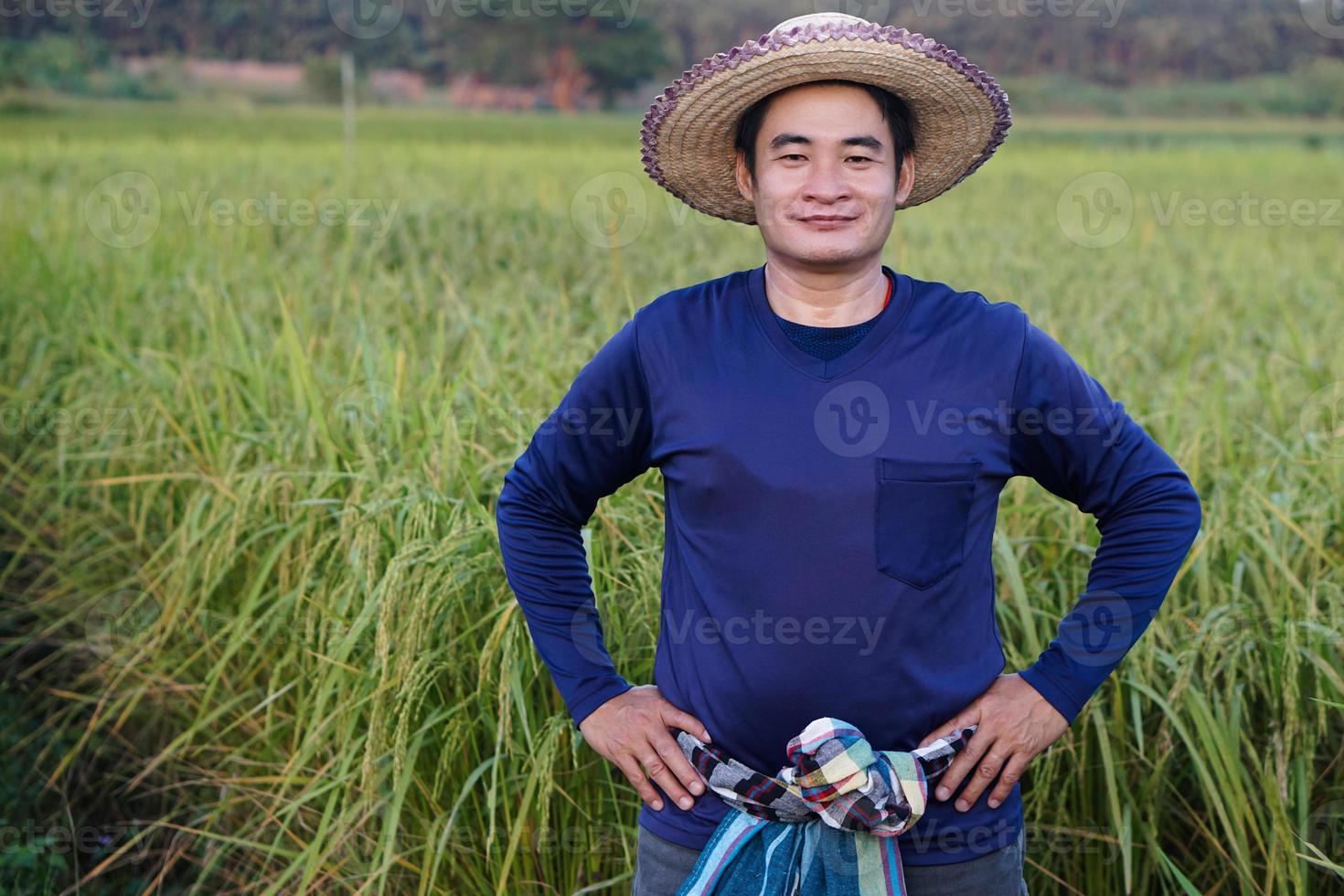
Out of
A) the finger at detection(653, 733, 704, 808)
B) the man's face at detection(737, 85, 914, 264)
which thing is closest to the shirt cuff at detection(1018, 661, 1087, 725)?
the finger at detection(653, 733, 704, 808)

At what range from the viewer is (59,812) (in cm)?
293

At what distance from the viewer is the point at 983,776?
150 centimetres

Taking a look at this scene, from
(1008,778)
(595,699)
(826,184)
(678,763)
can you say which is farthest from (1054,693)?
(826,184)

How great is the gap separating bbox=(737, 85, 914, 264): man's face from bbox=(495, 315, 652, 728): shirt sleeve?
227mm

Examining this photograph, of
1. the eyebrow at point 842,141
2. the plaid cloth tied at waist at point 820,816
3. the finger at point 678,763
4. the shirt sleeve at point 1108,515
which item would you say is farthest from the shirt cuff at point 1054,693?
the eyebrow at point 842,141

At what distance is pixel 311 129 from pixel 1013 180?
19.6m

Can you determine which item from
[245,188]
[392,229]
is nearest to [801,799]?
[392,229]

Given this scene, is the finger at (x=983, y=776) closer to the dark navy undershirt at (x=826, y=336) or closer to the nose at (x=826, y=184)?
the dark navy undershirt at (x=826, y=336)

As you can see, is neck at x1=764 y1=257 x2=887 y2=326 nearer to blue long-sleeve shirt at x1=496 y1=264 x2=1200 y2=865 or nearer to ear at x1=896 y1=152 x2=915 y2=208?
blue long-sleeve shirt at x1=496 y1=264 x2=1200 y2=865

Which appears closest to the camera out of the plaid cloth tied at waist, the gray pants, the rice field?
the plaid cloth tied at waist

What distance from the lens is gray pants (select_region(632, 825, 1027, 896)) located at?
148 centimetres

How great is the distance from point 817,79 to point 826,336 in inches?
12.0

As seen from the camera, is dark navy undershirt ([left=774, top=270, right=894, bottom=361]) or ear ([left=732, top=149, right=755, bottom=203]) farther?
ear ([left=732, top=149, right=755, bottom=203])

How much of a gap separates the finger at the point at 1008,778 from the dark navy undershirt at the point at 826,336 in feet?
1.68
